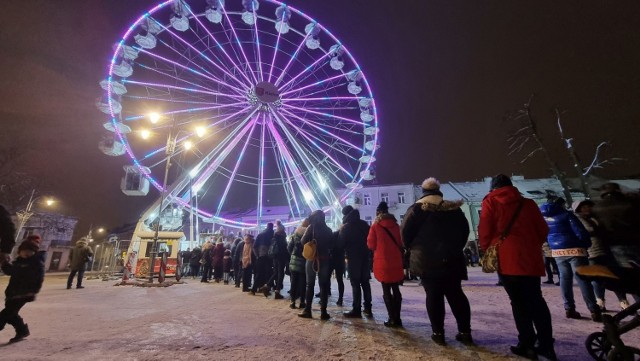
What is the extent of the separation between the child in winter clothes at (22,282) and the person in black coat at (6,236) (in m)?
0.25

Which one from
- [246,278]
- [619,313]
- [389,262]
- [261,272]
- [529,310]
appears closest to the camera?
[619,313]

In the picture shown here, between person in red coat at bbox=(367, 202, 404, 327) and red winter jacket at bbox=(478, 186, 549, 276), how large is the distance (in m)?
1.51

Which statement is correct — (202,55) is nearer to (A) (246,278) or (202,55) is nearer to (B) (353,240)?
(A) (246,278)

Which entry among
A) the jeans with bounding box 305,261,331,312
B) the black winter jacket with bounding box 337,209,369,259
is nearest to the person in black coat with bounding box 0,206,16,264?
the jeans with bounding box 305,261,331,312

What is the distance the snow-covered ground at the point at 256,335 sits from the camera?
130 inches

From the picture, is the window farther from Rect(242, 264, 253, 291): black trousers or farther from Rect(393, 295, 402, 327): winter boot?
Rect(393, 295, 402, 327): winter boot

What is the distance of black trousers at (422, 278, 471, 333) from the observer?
3537mm

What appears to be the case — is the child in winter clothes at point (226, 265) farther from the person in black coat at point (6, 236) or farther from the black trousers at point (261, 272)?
the person in black coat at point (6, 236)

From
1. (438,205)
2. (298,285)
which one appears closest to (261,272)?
(298,285)

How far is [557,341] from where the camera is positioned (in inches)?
143

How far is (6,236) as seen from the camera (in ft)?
13.1

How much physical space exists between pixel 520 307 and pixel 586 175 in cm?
2182

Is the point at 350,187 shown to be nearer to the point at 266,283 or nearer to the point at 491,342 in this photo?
the point at 266,283

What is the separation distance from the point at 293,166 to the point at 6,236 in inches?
652
